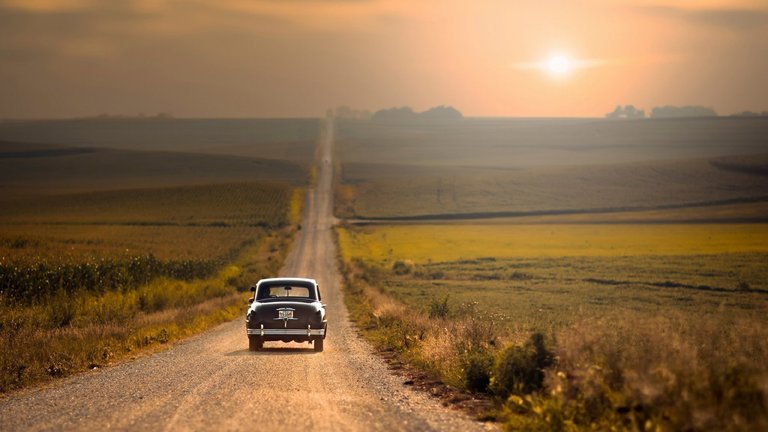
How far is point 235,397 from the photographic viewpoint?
1519 cm

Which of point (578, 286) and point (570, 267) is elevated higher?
point (578, 286)

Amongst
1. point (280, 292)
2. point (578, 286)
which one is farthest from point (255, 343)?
point (578, 286)

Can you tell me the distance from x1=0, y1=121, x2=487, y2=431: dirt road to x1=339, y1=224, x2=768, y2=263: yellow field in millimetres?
57849

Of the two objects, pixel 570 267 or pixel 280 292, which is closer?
pixel 280 292

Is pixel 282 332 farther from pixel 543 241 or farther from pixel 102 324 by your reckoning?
pixel 543 241

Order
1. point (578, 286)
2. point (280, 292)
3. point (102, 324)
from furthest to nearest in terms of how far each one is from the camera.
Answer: point (578, 286)
point (102, 324)
point (280, 292)

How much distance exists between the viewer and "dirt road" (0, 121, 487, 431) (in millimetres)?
12797

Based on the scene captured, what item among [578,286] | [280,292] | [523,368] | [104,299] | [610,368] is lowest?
[578,286]

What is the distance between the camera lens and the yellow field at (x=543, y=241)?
265 feet

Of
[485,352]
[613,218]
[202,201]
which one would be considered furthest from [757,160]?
[485,352]

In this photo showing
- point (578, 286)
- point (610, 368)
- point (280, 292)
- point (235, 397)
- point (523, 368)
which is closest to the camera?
point (610, 368)

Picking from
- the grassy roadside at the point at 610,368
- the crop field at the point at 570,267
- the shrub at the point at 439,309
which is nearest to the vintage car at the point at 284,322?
the grassy roadside at the point at 610,368

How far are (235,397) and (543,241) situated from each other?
8258 centimetres

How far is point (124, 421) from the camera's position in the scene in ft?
42.0
